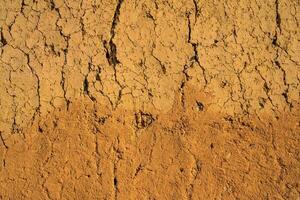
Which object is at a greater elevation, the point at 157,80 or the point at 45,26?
the point at 45,26

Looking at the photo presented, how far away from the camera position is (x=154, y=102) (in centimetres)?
228

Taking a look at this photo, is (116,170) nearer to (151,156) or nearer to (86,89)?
(151,156)

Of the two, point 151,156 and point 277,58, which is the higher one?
point 277,58

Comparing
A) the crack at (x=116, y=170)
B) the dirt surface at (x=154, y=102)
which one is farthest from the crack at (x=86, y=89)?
the crack at (x=116, y=170)

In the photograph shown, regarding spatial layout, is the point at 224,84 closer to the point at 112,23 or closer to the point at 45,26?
the point at 112,23

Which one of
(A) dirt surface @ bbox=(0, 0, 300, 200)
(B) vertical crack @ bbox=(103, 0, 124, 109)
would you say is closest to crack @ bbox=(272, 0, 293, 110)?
(A) dirt surface @ bbox=(0, 0, 300, 200)

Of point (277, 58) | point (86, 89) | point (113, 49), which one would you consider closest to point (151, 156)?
point (86, 89)

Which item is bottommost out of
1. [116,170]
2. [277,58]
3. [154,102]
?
[116,170]

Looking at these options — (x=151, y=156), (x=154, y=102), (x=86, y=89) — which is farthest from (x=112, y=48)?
(x=151, y=156)

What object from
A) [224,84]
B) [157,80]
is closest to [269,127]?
[224,84]

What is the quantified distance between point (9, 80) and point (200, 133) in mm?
1045

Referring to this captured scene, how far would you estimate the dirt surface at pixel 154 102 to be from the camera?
7.30ft

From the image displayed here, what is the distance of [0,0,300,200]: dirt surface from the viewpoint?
2225 millimetres

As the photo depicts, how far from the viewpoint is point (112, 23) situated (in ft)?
7.73
